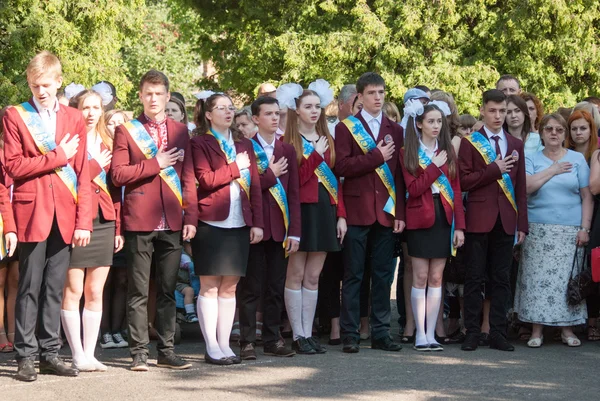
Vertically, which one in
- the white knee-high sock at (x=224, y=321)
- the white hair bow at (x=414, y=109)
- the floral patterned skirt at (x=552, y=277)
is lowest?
the white knee-high sock at (x=224, y=321)

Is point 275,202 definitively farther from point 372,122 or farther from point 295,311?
point 372,122

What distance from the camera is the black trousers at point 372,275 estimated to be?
891cm

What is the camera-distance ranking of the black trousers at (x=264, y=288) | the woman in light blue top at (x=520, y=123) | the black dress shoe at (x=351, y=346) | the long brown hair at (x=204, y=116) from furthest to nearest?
the woman in light blue top at (x=520, y=123)
the black dress shoe at (x=351, y=346)
the black trousers at (x=264, y=288)
the long brown hair at (x=204, y=116)

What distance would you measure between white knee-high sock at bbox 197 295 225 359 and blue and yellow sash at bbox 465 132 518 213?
2.54 meters

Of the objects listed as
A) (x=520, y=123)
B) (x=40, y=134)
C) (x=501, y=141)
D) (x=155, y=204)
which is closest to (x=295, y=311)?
(x=155, y=204)

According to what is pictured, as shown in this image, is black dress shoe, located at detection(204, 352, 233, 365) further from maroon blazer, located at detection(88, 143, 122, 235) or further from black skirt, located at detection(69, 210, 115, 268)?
maroon blazer, located at detection(88, 143, 122, 235)

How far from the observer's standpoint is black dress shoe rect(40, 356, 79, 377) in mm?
7598

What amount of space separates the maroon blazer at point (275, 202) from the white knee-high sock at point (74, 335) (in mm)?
1548

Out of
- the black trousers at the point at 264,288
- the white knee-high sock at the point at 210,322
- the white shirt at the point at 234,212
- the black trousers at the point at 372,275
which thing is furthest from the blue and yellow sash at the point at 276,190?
the white knee-high sock at the point at 210,322

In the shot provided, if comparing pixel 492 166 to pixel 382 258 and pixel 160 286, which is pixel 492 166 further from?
pixel 160 286

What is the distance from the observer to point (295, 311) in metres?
8.80

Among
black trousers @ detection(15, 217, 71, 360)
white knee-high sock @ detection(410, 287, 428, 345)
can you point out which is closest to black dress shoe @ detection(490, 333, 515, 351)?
white knee-high sock @ detection(410, 287, 428, 345)

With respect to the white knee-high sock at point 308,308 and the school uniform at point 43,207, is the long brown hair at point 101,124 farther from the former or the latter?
the white knee-high sock at point 308,308

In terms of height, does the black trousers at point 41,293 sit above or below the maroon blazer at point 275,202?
below
